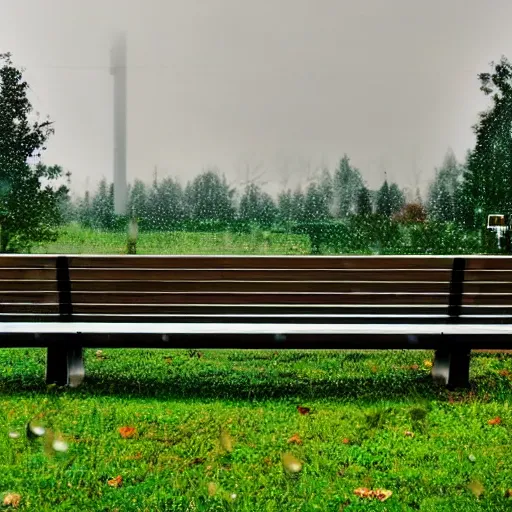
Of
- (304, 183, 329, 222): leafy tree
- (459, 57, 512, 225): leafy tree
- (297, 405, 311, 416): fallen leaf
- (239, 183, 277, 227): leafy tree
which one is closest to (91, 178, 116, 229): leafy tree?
(239, 183, 277, 227): leafy tree

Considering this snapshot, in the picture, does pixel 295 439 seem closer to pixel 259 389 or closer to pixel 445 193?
pixel 259 389

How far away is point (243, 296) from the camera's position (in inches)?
142

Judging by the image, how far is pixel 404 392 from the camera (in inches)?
143

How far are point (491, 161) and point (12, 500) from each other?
8.21m

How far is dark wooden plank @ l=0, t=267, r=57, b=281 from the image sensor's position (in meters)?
3.56

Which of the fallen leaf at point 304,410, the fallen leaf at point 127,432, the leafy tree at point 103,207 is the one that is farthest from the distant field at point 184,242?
the fallen leaf at point 127,432

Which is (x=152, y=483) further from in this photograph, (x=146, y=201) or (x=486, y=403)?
(x=146, y=201)

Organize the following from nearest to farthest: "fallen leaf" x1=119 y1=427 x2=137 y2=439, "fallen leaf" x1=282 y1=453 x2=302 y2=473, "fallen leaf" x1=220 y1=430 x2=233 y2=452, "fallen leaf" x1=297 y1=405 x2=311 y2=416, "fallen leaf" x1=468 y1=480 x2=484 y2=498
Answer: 1. "fallen leaf" x1=468 y1=480 x2=484 y2=498
2. "fallen leaf" x1=282 y1=453 x2=302 y2=473
3. "fallen leaf" x1=220 y1=430 x2=233 y2=452
4. "fallen leaf" x1=119 y1=427 x2=137 y2=439
5. "fallen leaf" x1=297 y1=405 x2=311 y2=416

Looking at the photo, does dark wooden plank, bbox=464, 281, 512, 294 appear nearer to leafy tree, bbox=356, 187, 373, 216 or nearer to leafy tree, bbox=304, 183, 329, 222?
leafy tree, bbox=304, 183, 329, 222

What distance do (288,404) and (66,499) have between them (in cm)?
125

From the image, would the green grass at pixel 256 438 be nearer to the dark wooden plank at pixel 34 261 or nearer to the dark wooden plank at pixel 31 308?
the dark wooden plank at pixel 31 308

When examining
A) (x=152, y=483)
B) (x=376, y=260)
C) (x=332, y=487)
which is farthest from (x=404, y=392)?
(x=152, y=483)

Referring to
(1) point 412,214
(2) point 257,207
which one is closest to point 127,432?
(2) point 257,207

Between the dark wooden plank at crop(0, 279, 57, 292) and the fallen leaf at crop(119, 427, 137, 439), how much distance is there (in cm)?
88
